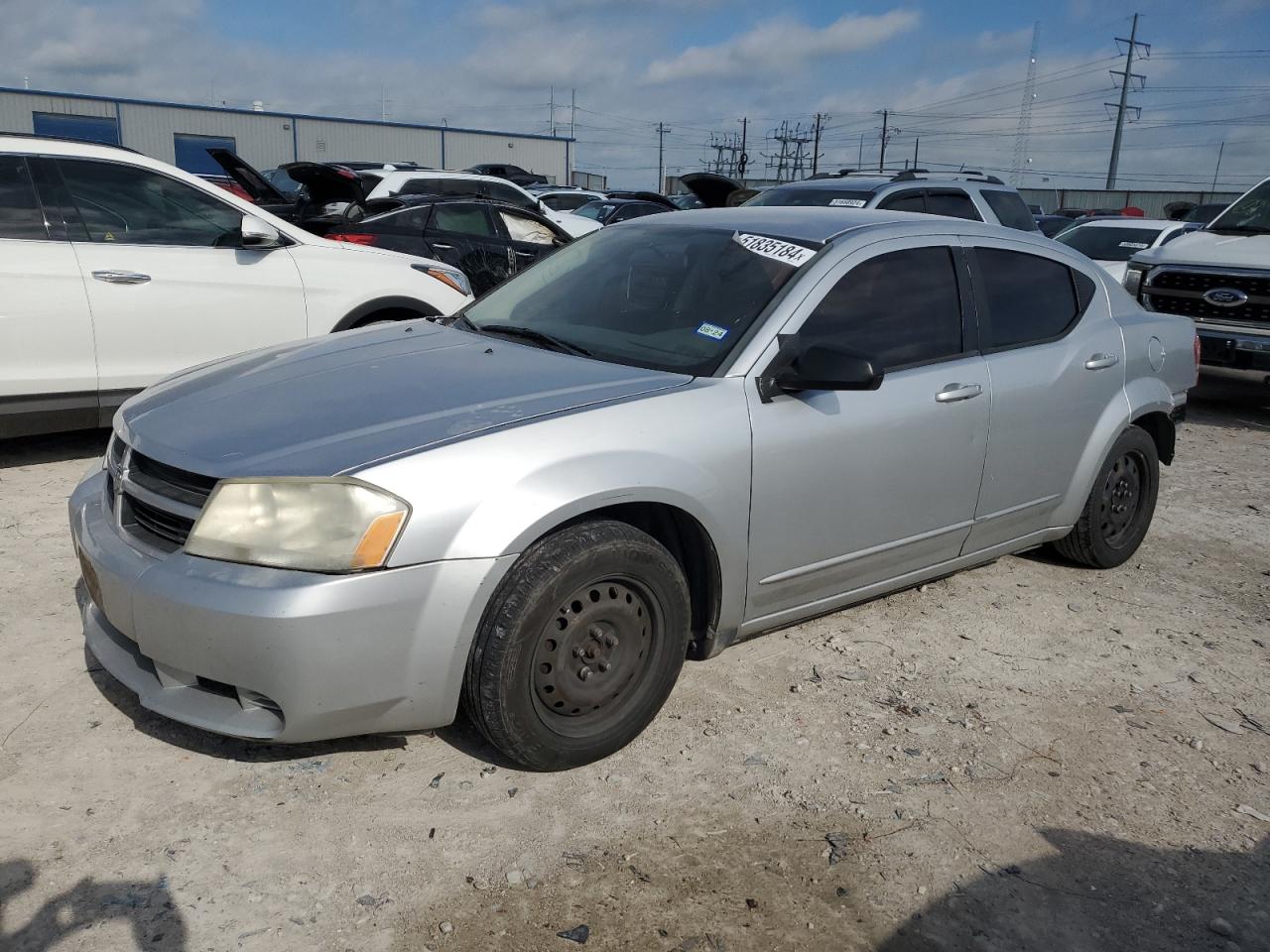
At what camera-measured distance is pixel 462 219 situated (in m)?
8.95

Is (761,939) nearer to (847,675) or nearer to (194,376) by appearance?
(847,675)

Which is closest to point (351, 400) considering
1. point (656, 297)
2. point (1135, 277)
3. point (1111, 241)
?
point (656, 297)

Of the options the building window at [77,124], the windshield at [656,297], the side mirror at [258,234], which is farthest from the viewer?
the building window at [77,124]

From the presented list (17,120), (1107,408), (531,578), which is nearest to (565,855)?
(531,578)

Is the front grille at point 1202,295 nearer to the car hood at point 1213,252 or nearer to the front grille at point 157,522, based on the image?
the car hood at point 1213,252

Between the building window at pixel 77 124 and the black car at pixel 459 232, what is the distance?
114 feet

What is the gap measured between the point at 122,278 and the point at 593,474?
153 inches

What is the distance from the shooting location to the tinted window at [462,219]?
8734 millimetres

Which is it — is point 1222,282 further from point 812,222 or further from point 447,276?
point 447,276

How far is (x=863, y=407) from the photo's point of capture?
3.55 metres

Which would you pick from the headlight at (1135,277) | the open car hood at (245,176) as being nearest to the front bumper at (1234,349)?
the headlight at (1135,277)

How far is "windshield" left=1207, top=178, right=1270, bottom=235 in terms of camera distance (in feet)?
29.4

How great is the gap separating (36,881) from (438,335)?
2.18 meters

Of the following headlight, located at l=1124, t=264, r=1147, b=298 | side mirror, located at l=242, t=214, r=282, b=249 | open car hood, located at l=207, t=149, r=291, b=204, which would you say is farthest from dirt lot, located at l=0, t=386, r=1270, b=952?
headlight, located at l=1124, t=264, r=1147, b=298
